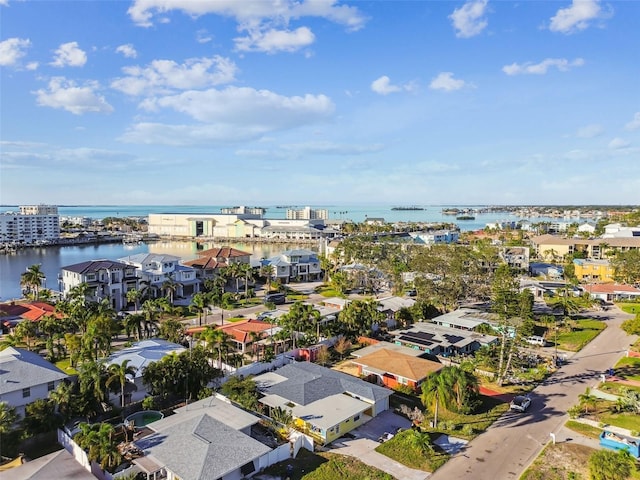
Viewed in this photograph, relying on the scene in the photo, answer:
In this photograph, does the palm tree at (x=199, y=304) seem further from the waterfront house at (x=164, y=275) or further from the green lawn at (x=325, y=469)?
the green lawn at (x=325, y=469)

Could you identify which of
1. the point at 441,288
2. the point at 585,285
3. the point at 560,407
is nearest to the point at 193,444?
the point at 560,407

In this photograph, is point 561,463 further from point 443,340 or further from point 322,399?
point 443,340

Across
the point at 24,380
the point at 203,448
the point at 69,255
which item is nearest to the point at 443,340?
the point at 203,448

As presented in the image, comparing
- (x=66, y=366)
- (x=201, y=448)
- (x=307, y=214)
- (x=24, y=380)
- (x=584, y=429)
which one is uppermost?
(x=307, y=214)

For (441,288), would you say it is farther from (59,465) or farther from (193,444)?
(59,465)

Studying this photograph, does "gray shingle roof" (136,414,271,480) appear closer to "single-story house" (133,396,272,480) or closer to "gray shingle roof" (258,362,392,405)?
"single-story house" (133,396,272,480)

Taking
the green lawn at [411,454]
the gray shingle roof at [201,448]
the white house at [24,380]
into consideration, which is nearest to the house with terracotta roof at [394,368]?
the green lawn at [411,454]
